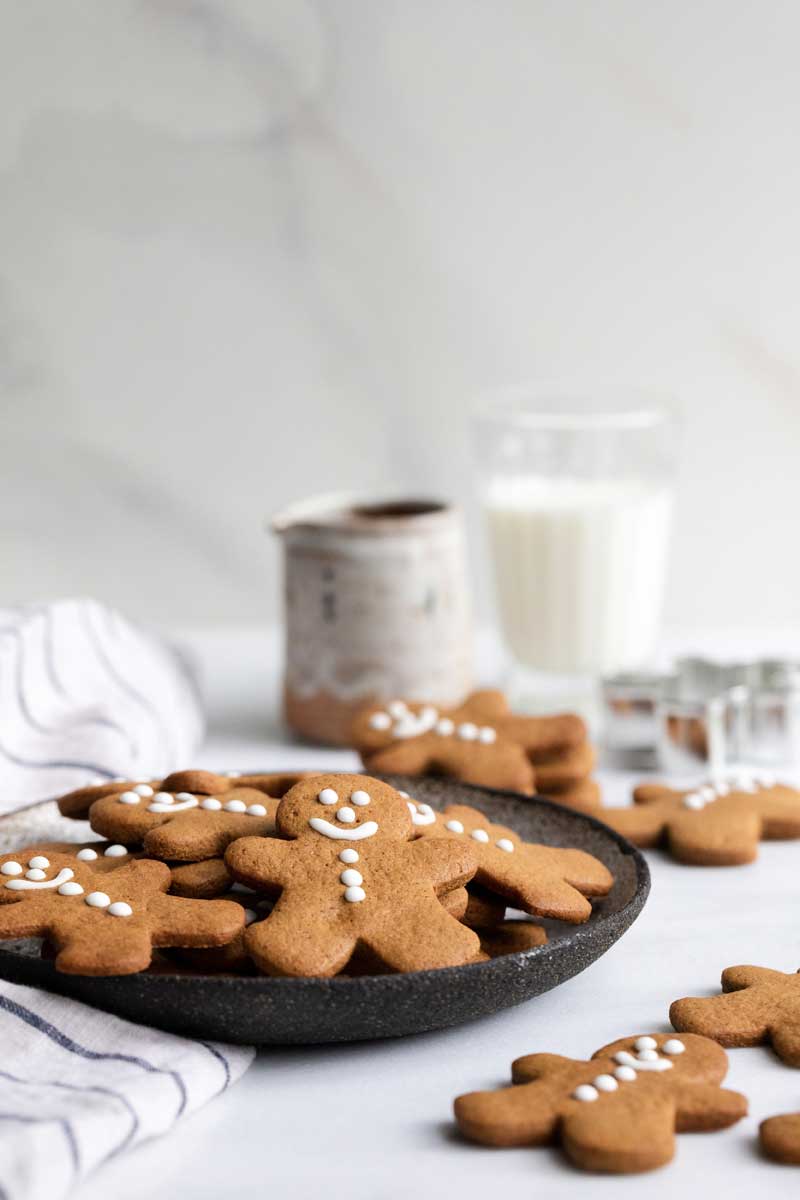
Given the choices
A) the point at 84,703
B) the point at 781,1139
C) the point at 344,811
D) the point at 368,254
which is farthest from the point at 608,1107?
the point at 368,254

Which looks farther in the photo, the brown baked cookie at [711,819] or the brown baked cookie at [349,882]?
the brown baked cookie at [711,819]

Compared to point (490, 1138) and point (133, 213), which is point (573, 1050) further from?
point (133, 213)

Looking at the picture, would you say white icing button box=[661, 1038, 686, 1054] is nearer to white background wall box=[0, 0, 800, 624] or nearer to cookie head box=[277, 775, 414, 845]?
cookie head box=[277, 775, 414, 845]

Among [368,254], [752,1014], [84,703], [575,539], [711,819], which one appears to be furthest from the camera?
[368,254]

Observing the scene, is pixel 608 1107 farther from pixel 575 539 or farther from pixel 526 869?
pixel 575 539

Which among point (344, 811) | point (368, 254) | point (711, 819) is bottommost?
point (711, 819)

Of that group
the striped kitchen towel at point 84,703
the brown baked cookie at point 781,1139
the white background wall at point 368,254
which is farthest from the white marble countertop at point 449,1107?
the white background wall at point 368,254

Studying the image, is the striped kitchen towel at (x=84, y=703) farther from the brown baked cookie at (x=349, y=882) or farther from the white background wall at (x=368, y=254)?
the white background wall at (x=368, y=254)
